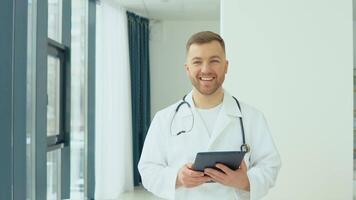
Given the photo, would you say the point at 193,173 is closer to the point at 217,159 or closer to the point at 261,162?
the point at 217,159

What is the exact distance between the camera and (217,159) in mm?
1386

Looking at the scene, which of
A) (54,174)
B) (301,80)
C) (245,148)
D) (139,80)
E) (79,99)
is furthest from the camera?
(139,80)

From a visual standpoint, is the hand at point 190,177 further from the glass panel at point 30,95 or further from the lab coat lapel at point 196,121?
the glass panel at point 30,95

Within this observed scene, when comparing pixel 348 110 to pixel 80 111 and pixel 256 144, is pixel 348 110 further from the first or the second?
pixel 80 111

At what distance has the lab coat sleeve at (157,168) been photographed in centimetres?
151

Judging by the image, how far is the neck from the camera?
1.56m

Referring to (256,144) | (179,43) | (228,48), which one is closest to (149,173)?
(256,144)

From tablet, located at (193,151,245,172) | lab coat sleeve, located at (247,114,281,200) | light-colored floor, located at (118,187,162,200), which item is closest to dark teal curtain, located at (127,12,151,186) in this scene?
light-colored floor, located at (118,187,162,200)

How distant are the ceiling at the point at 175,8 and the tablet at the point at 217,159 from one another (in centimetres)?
396

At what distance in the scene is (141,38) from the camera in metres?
5.75

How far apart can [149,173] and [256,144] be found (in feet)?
1.47

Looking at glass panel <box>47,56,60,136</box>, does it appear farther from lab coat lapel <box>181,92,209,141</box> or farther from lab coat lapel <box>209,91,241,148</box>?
lab coat lapel <box>209,91,241,148</box>

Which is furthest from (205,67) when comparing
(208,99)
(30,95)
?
(30,95)

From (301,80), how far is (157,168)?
176 centimetres
